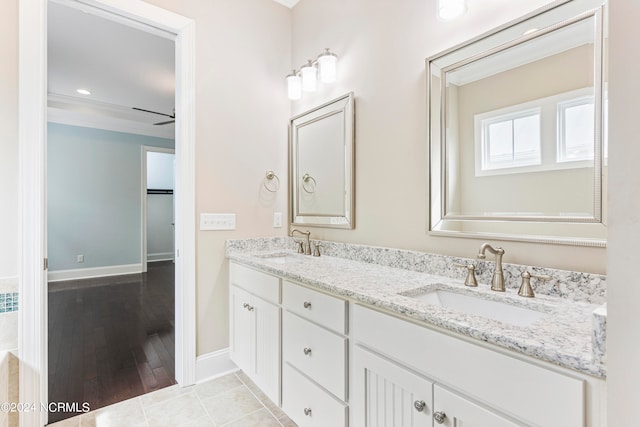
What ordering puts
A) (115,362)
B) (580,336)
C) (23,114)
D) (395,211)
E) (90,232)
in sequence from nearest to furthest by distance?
(580,336), (23,114), (395,211), (115,362), (90,232)

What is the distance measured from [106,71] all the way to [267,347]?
11.9 feet

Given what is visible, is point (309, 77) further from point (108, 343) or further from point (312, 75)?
point (108, 343)

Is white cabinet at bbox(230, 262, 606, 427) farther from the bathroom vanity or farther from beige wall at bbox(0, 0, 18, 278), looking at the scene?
beige wall at bbox(0, 0, 18, 278)

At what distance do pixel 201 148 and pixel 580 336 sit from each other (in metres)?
2.10

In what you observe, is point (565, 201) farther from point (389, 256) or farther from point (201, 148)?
point (201, 148)

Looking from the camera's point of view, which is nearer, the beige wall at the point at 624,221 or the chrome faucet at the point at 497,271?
the beige wall at the point at 624,221

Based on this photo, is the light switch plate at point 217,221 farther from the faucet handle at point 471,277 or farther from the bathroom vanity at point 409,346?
the faucet handle at point 471,277

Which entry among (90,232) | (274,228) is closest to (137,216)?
(90,232)

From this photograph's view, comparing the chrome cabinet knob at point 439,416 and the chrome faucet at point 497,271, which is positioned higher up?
the chrome faucet at point 497,271

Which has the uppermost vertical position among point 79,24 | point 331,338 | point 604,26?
point 79,24

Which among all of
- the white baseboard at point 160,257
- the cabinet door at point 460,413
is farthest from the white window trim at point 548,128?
the white baseboard at point 160,257

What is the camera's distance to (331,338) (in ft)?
4.25

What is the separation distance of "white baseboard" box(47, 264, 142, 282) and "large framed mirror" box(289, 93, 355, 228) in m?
4.44

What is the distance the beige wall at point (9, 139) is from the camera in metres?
1.51
